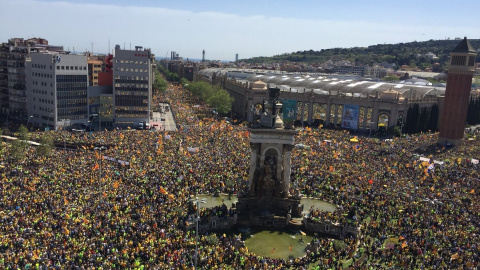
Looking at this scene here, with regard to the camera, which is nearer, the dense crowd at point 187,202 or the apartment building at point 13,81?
the dense crowd at point 187,202

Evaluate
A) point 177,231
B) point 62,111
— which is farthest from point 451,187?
point 62,111

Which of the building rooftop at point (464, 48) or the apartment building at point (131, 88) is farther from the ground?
the building rooftop at point (464, 48)

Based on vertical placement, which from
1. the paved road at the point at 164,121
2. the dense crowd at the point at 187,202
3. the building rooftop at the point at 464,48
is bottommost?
the paved road at the point at 164,121

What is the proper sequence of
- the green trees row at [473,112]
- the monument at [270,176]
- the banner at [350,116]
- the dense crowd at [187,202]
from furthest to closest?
1. the green trees row at [473,112]
2. the banner at [350,116]
3. the monument at [270,176]
4. the dense crowd at [187,202]

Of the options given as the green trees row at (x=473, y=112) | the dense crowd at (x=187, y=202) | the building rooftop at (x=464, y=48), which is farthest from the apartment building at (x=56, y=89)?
the green trees row at (x=473, y=112)

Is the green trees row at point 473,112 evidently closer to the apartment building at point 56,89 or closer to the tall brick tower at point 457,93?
the tall brick tower at point 457,93

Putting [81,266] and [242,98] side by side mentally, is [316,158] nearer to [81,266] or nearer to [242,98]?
[81,266]

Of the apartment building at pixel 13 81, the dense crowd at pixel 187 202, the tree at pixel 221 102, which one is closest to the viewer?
the dense crowd at pixel 187 202

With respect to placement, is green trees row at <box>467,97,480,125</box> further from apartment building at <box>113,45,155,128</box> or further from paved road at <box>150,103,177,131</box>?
apartment building at <box>113,45,155,128</box>
